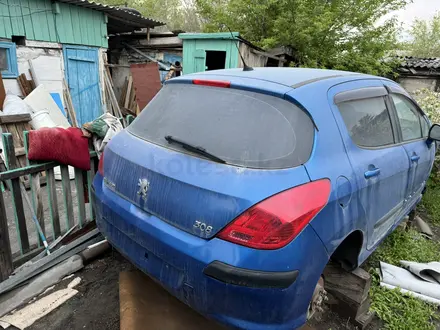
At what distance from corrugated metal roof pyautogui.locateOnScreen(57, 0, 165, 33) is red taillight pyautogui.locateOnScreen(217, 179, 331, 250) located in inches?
320

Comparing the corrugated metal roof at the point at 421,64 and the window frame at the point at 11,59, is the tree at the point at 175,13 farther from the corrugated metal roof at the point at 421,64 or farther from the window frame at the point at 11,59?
the window frame at the point at 11,59

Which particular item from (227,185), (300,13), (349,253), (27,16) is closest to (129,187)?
(227,185)

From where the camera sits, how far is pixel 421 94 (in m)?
7.86

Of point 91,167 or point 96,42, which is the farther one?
point 96,42

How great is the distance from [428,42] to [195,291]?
4020cm

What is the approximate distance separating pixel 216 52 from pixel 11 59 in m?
5.87

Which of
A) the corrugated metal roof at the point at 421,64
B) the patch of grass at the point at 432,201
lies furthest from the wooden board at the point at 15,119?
the corrugated metal roof at the point at 421,64

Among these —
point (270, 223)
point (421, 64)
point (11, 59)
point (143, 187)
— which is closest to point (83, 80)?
point (11, 59)

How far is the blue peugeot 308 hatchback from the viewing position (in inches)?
62.4

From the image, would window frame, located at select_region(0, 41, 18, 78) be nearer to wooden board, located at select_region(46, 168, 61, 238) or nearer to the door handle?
wooden board, located at select_region(46, 168, 61, 238)

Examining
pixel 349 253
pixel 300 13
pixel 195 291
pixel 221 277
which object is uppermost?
pixel 300 13

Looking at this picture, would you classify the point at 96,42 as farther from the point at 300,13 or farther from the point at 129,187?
the point at 129,187

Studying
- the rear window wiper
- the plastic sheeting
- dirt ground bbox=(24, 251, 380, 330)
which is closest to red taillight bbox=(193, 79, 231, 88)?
the rear window wiper

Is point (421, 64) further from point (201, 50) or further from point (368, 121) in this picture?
point (368, 121)
